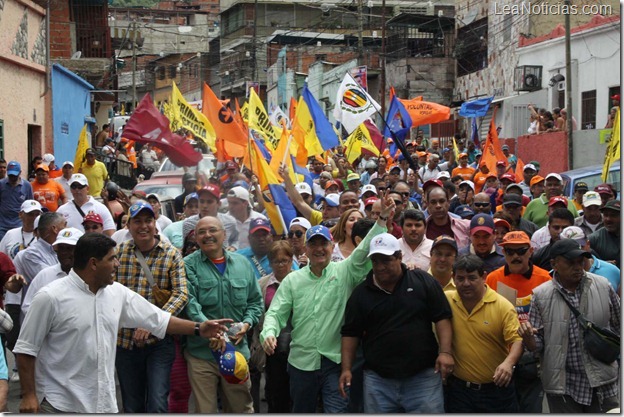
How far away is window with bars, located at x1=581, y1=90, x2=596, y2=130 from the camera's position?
22969 mm

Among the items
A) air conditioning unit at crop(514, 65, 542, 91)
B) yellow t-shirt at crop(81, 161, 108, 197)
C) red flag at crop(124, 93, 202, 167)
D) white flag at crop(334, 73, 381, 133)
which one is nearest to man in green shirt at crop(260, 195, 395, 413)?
red flag at crop(124, 93, 202, 167)

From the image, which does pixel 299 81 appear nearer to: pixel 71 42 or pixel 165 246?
pixel 71 42

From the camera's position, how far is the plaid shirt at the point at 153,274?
6.75 m

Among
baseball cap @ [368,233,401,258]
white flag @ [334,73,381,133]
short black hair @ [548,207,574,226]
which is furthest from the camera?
white flag @ [334,73,381,133]

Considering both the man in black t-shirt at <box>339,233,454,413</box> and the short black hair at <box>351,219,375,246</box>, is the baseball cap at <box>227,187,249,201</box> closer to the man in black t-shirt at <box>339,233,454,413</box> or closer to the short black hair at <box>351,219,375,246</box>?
the short black hair at <box>351,219,375,246</box>

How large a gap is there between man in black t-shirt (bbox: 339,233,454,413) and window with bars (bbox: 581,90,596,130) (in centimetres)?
1778

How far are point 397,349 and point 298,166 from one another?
883cm

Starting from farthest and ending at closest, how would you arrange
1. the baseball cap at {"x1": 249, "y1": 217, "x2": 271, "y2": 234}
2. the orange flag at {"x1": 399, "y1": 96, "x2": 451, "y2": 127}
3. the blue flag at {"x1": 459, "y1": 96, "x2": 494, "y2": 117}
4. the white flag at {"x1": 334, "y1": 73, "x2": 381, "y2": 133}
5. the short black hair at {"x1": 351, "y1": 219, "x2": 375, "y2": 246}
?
the blue flag at {"x1": 459, "y1": 96, "x2": 494, "y2": 117} < the orange flag at {"x1": 399, "y1": 96, "x2": 451, "y2": 127} < the white flag at {"x1": 334, "y1": 73, "x2": 381, "y2": 133} < the baseball cap at {"x1": 249, "y1": 217, "x2": 271, "y2": 234} < the short black hair at {"x1": 351, "y1": 219, "x2": 375, "y2": 246}


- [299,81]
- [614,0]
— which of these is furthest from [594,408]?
[299,81]

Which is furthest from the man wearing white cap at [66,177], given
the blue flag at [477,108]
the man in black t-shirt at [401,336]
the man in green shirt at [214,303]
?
the blue flag at [477,108]

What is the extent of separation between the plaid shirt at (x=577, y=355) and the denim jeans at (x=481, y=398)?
0.36 meters

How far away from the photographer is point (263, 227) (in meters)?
8.23

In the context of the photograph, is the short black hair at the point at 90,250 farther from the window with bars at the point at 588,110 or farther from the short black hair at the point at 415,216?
the window with bars at the point at 588,110

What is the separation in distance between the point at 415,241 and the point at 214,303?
179cm
